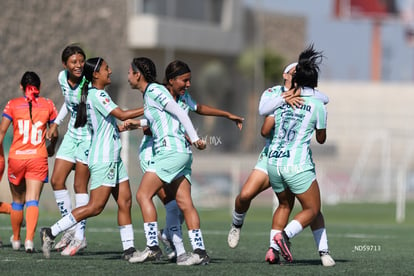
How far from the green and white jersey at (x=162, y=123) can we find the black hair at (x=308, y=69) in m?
1.20

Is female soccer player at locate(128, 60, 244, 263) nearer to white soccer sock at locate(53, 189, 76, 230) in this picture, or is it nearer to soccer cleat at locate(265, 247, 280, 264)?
soccer cleat at locate(265, 247, 280, 264)

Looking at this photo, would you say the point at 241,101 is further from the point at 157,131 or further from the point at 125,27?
the point at 157,131

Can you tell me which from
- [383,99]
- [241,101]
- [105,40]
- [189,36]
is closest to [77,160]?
[105,40]

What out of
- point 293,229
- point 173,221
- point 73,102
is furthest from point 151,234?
point 73,102

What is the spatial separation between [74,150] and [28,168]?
0.52m

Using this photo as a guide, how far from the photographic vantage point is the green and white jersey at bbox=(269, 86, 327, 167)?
10.1 metres

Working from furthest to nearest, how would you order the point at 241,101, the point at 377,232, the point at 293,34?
the point at 293,34, the point at 241,101, the point at 377,232

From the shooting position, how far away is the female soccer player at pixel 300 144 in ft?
33.3

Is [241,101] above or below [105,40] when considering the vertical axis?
below

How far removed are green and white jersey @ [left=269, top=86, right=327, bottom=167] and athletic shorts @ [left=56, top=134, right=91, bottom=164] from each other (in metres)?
2.32

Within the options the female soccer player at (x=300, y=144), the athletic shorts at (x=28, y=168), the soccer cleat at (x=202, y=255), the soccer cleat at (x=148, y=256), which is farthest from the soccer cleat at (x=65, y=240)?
the female soccer player at (x=300, y=144)

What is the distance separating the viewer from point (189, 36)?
159ft

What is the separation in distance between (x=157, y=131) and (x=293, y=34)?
50464 millimetres

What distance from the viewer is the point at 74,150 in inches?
468
